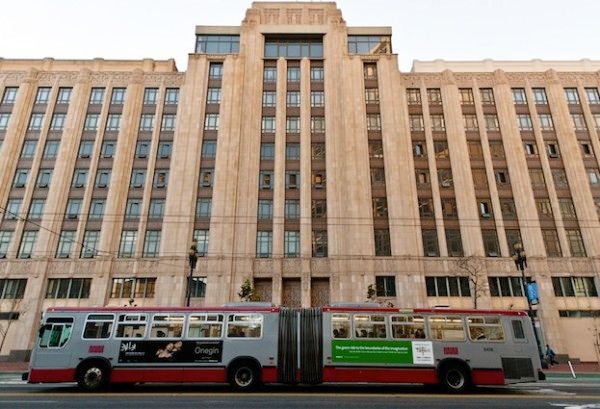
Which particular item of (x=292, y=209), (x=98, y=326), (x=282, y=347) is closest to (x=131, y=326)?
(x=98, y=326)

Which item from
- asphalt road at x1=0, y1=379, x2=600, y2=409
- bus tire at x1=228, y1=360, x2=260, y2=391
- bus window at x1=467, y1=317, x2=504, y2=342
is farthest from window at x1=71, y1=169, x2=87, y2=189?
bus window at x1=467, y1=317, x2=504, y2=342

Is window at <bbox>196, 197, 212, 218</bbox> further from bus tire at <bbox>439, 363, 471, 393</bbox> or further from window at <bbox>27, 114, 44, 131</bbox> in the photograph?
bus tire at <bbox>439, 363, 471, 393</bbox>

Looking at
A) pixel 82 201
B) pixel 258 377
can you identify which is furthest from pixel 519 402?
pixel 82 201

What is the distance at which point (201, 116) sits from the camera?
137ft

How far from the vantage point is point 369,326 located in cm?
1507

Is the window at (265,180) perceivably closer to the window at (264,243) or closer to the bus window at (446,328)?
the window at (264,243)

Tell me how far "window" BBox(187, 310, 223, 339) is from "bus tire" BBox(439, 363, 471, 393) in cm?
922

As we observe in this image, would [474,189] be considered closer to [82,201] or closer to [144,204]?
[144,204]

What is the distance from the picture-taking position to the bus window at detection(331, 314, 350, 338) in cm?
1498

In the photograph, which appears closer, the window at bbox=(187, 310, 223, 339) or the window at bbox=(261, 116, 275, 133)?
the window at bbox=(187, 310, 223, 339)

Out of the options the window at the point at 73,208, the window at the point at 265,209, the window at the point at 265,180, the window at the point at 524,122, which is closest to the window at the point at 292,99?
the window at the point at 265,180

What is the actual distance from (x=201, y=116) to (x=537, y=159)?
38599 mm

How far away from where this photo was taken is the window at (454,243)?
37.1 m

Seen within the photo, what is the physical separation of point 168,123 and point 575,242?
46435 mm
